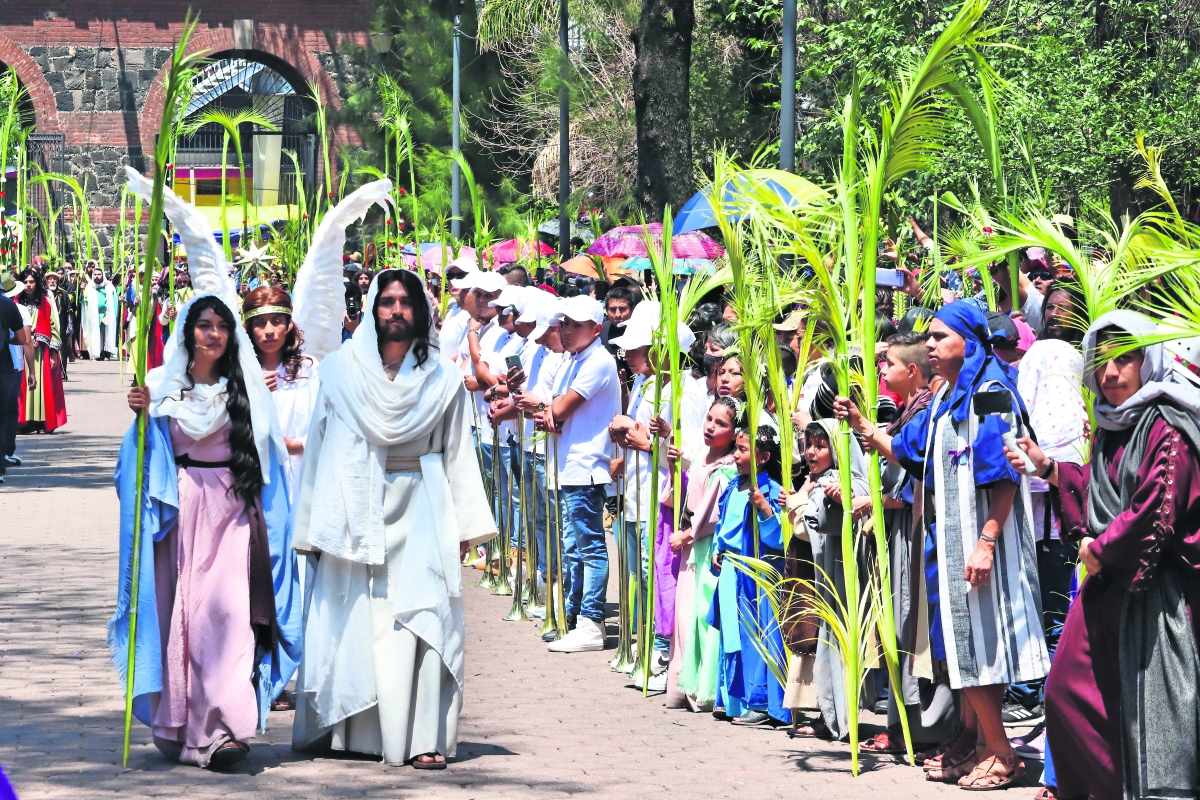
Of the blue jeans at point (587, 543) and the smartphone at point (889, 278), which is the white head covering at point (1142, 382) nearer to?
the blue jeans at point (587, 543)

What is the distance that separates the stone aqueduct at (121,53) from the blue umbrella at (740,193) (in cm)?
2637

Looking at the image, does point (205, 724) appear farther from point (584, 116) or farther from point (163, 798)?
point (584, 116)

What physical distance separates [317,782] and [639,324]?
350 cm

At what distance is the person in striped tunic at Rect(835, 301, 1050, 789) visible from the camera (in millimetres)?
6605

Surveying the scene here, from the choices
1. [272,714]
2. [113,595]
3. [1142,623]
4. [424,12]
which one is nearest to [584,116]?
[424,12]

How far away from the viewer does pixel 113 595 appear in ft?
36.9

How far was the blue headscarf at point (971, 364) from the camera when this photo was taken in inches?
262

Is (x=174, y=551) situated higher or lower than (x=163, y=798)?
higher

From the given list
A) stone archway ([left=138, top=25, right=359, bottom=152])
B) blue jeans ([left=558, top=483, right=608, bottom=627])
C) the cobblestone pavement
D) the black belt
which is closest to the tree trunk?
the cobblestone pavement

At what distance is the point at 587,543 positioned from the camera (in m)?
9.77

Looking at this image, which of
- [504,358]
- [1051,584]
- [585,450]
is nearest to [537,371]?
[504,358]

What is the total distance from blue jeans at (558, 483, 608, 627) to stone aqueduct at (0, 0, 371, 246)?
31061 millimetres

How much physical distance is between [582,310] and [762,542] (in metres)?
2.12

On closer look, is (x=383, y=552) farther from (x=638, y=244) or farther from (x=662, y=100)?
(x=662, y=100)
